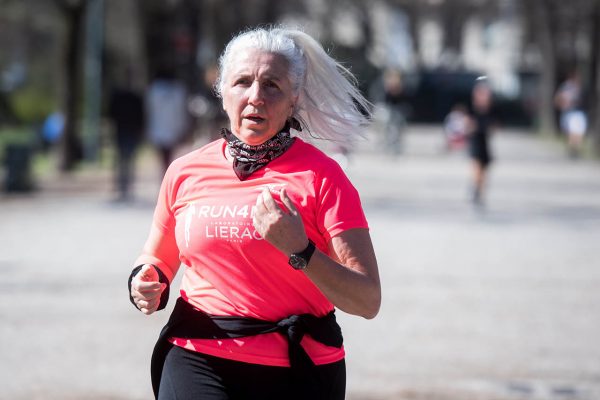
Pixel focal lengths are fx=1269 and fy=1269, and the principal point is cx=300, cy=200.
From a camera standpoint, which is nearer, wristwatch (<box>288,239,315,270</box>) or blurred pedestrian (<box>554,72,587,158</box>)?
wristwatch (<box>288,239,315,270</box>)

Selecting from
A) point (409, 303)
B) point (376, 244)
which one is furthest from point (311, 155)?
point (376, 244)

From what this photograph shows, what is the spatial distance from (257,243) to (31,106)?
43389 mm

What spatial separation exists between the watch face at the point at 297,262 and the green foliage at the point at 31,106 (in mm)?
42406

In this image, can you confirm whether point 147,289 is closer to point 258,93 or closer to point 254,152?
point 254,152

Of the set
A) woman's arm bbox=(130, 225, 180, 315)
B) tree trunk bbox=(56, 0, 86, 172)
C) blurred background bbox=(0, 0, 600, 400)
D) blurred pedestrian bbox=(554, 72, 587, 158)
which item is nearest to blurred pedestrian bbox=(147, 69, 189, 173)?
blurred background bbox=(0, 0, 600, 400)

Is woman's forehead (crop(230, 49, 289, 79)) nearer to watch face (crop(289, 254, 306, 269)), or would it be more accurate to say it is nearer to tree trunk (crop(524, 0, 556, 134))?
watch face (crop(289, 254, 306, 269))

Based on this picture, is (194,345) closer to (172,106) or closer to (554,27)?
(172,106)

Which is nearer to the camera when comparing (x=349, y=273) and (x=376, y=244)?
(x=349, y=273)

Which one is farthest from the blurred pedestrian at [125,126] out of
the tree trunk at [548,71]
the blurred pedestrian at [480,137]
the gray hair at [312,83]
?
the tree trunk at [548,71]

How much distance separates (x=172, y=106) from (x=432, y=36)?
95.1m

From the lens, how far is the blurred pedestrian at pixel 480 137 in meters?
17.8

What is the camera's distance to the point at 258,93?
143 inches

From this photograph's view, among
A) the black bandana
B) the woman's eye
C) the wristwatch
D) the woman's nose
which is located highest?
the woman's eye

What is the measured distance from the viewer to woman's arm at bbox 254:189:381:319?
331 centimetres
